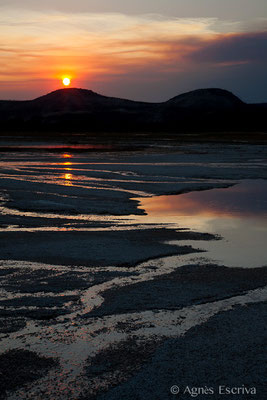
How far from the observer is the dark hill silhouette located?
160625mm

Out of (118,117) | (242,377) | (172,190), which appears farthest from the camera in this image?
(118,117)

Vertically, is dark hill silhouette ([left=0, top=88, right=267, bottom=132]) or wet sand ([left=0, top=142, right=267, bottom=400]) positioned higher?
dark hill silhouette ([left=0, top=88, right=267, bottom=132])

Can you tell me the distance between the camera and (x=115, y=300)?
663 centimetres

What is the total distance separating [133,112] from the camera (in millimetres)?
180500

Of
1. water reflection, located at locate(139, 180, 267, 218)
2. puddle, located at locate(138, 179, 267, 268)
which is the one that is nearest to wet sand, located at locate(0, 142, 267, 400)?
puddle, located at locate(138, 179, 267, 268)

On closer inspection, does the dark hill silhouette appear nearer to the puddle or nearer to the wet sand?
the puddle

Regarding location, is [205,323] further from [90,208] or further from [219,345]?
[90,208]

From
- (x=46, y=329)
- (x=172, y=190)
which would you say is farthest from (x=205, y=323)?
(x=172, y=190)

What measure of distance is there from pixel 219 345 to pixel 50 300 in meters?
2.18

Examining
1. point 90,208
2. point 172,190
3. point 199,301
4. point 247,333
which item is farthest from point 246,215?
point 247,333

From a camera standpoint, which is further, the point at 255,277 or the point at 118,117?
the point at 118,117

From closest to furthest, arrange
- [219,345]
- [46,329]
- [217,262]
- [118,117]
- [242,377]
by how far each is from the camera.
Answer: [242,377], [219,345], [46,329], [217,262], [118,117]

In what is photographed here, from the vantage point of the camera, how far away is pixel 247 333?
568 cm

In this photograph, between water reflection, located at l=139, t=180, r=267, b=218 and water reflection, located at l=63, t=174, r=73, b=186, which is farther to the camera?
water reflection, located at l=63, t=174, r=73, b=186
